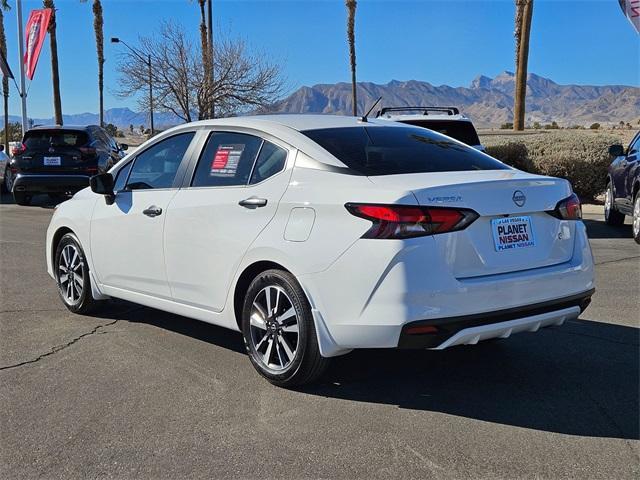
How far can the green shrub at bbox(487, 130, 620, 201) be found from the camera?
15.1m

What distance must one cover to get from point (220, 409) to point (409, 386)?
119 cm

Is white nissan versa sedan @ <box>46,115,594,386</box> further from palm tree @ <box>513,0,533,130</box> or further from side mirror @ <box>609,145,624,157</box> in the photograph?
palm tree @ <box>513,0,533,130</box>

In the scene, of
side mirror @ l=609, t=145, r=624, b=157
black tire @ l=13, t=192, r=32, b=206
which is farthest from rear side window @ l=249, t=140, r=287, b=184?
black tire @ l=13, t=192, r=32, b=206

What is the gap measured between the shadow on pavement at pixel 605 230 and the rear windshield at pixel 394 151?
673 cm

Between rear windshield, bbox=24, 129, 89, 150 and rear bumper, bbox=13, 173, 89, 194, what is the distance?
64cm

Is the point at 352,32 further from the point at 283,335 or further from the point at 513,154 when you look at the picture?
the point at 283,335

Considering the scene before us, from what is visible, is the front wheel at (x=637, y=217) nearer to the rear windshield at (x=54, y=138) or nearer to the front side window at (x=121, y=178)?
the front side window at (x=121, y=178)

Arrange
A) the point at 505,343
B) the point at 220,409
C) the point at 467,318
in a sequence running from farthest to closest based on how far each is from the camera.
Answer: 1. the point at 505,343
2. the point at 220,409
3. the point at 467,318

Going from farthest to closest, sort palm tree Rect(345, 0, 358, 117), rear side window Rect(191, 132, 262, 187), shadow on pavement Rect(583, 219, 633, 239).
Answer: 1. palm tree Rect(345, 0, 358, 117)
2. shadow on pavement Rect(583, 219, 633, 239)
3. rear side window Rect(191, 132, 262, 187)

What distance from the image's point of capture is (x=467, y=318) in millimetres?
3867

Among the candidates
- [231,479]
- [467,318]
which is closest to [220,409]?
[231,479]

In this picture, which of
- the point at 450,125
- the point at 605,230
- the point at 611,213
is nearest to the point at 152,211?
the point at 450,125

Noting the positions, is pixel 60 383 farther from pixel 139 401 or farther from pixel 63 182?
pixel 63 182

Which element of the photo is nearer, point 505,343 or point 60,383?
point 60,383
